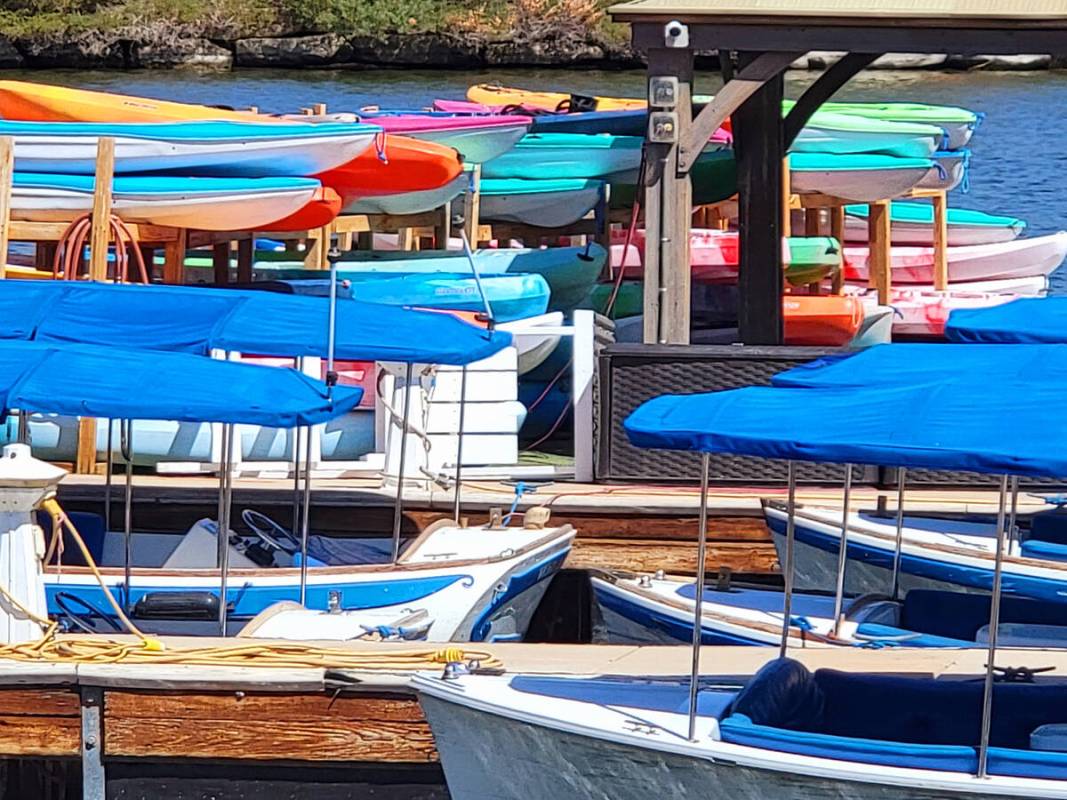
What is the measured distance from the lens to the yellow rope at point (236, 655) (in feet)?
25.5

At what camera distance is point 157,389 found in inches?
314

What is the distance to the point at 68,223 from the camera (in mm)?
12062

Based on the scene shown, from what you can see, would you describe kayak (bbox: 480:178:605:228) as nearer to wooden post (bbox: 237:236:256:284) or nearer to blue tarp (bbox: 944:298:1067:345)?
wooden post (bbox: 237:236:256:284)

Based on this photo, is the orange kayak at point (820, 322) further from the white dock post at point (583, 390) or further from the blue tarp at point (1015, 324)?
the blue tarp at point (1015, 324)

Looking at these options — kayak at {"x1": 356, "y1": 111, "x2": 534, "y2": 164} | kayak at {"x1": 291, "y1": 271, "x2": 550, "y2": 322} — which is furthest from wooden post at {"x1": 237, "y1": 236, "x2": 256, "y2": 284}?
kayak at {"x1": 356, "y1": 111, "x2": 534, "y2": 164}

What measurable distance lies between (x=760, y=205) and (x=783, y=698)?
664 centimetres

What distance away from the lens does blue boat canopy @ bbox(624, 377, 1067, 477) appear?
245 inches

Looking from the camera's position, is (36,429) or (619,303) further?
(619,303)

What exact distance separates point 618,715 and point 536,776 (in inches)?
13.3

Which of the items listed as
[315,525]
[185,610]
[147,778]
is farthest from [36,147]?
[147,778]

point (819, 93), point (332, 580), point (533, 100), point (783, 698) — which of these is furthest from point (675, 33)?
point (533, 100)

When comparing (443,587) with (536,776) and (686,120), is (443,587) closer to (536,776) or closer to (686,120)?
(536,776)

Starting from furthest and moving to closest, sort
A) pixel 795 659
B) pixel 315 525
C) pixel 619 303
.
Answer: pixel 619 303 → pixel 315 525 → pixel 795 659

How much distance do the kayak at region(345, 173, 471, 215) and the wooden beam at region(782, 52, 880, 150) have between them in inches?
86.8
